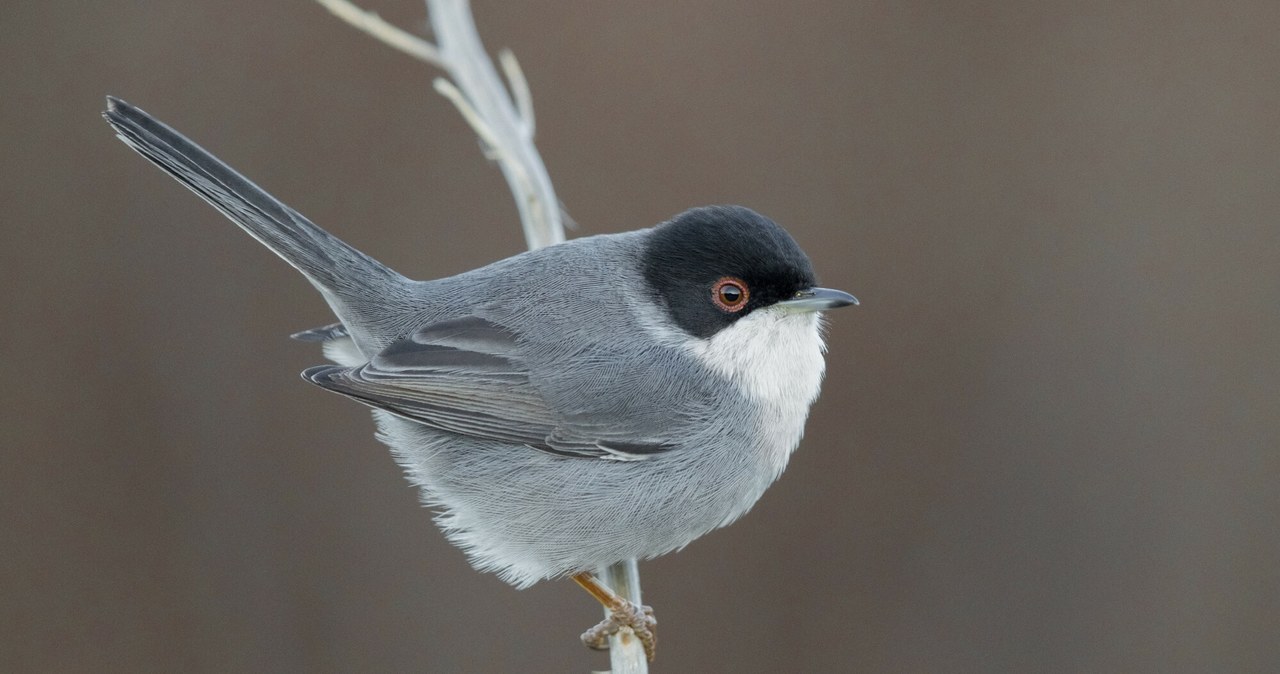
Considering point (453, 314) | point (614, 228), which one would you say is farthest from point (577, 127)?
point (453, 314)

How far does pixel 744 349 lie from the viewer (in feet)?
10.6

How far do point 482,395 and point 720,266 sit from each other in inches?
30.6

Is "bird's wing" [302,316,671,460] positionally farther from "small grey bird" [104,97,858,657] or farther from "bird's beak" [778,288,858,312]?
"bird's beak" [778,288,858,312]

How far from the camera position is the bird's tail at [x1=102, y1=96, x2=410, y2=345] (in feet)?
10.2

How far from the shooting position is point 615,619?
3328mm

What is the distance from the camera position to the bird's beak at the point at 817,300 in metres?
3.00

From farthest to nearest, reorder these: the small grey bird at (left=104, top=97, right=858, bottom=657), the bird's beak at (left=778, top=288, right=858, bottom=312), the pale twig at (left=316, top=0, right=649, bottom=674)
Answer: the pale twig at (left=316, top=0, right=649, bottom=674), the small grey bird at (left=104, top=97, right=858, bottom=657), the bird's beak at (left=778, top=288, right=858, bottom=312)

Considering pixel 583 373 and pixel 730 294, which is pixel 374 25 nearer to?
pixel 583 373

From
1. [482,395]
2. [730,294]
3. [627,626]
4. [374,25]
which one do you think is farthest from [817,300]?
[374,25]

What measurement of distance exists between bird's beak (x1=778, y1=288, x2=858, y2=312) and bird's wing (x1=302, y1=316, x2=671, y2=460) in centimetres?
54

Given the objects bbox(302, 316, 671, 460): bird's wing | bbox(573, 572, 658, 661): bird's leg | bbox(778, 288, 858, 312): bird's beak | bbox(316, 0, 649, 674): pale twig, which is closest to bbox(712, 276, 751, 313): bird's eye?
bbox(778, 288, 858, 312): bird's beak

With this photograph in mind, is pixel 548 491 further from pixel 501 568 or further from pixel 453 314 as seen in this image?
pixel 453 314

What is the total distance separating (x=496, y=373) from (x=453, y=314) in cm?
23

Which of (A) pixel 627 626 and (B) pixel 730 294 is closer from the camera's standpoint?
(B) pixel 730 294
